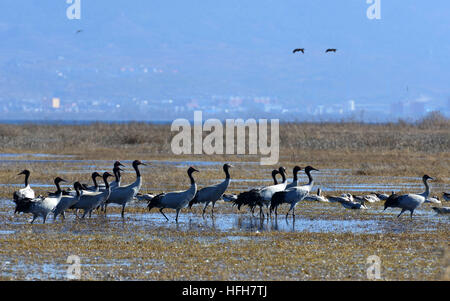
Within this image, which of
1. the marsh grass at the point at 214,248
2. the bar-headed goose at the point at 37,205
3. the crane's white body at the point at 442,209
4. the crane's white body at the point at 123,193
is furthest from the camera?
the crane's white body at the point at 442,209

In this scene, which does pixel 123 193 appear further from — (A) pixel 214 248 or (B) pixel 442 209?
(B) pixel 442 209

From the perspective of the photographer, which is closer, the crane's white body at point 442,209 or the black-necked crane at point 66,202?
the black-necked crane at point 66,202

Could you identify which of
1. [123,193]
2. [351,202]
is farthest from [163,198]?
[351,202]

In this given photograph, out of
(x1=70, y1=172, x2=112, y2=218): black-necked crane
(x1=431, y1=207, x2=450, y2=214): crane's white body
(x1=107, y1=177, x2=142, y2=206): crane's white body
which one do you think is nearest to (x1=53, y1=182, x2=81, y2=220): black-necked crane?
(x1=70, y1=172, x2=112, y2=218): black-necked crane

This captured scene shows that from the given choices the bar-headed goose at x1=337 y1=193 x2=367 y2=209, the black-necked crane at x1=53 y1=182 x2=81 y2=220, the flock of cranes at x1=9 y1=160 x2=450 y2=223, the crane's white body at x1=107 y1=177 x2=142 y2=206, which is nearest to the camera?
the flock of cranes at x1=9 y1=160 x2=450 y2=223

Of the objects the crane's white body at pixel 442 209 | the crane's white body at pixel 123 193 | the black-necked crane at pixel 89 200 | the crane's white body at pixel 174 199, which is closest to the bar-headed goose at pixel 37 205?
the black-necked crane at pixel 89 200

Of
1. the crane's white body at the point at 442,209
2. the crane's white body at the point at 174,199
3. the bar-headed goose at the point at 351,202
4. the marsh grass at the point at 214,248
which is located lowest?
the marsh grass at the point at 214,248

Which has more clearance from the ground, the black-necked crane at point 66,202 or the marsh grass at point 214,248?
the black-necked crane at point 66,202

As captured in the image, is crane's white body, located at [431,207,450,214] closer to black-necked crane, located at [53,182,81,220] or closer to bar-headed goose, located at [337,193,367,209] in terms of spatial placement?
bar-headed goose, located at [337,193,367,209]

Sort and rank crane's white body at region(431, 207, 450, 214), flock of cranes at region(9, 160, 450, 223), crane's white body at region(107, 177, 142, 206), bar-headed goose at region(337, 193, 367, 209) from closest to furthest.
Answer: flock of cranes at region(9, 160, 450, 223) < crane's white body at region(107, 177, 142, 206) < crane's white body at region(431, 207, 450, 214) < bar-headed goose at region(337, 193, 367, 209)

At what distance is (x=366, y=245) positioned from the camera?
14266 millimetres

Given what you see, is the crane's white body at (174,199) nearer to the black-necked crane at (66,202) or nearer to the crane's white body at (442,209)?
the black-necked crane at (66,202)
